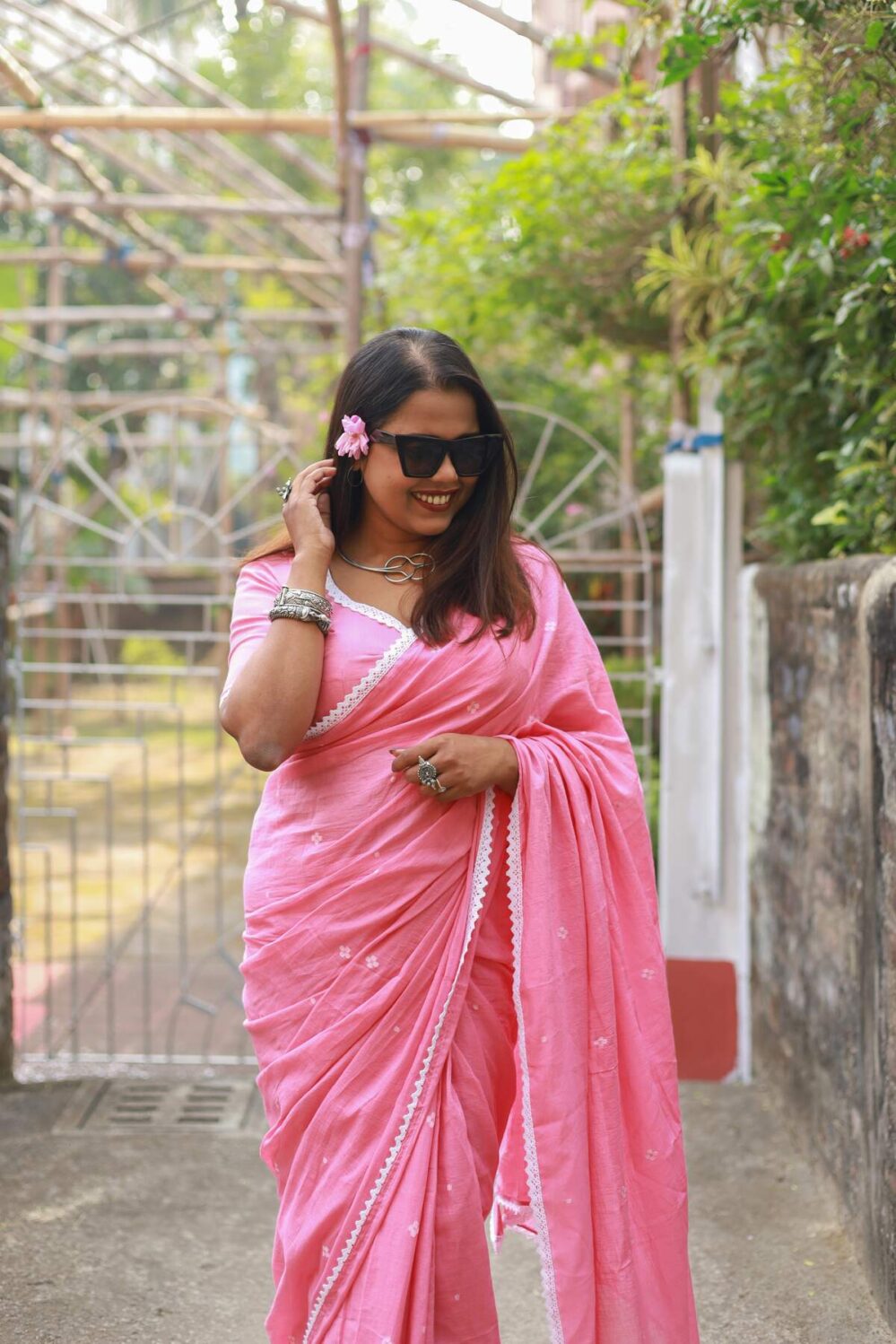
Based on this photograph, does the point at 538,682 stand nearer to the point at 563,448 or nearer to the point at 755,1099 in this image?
the point at 755,1099

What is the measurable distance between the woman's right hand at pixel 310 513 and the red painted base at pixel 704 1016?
96.3 inches

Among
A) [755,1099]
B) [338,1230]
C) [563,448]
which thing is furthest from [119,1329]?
[563,448]

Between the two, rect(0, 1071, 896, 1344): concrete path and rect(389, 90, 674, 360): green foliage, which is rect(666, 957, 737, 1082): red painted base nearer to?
rect(0, 1071, 896, 1344): concrete path

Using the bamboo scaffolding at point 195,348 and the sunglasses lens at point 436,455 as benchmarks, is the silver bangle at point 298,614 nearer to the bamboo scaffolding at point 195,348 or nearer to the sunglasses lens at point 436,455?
the sunglasses lens at point 436,455

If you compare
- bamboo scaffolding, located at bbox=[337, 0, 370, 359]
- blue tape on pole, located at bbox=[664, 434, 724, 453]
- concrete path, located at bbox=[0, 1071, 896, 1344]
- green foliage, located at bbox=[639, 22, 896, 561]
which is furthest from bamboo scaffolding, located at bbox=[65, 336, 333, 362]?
concrete path, located at bbox=[0, 1071, 896, 1344]

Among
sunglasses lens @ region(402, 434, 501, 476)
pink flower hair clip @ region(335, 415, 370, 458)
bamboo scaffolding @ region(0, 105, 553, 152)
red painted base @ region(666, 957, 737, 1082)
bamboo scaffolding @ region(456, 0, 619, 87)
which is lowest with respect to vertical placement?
red painted base @ region(666, 957, 737, 1082)

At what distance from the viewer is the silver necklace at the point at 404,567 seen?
2.36 m

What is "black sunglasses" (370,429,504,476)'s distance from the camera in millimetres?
2238

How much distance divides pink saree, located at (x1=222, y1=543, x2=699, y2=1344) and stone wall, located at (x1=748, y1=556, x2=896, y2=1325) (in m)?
0.65

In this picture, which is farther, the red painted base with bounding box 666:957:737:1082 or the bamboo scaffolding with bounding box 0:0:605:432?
the bamboo scaffolding with bounding box 0:0:605:432

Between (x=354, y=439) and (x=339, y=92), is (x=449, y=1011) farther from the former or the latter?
(x=339, y=92)

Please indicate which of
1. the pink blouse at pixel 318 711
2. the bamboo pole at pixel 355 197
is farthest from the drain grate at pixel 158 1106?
the bamboo pole at pixel 355 197

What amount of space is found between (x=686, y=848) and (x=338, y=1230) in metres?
2.50

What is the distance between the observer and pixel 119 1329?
295 centimetres
